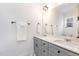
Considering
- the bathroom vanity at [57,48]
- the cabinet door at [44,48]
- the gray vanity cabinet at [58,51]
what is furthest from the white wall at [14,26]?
the gray vanity cabinet at [58,51]

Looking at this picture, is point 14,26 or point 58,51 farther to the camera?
point 14,26

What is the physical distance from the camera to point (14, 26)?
9.53 feet

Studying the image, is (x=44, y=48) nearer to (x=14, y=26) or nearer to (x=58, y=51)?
(x=58, y=51)

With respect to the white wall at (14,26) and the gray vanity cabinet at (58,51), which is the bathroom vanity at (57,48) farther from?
the white wall at (14,26)

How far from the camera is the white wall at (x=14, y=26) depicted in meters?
2.81

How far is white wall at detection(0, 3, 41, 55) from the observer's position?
9.22ft

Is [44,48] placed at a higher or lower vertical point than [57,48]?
lower

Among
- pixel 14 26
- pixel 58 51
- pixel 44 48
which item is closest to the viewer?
pixel 58 51

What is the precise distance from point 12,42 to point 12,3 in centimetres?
103

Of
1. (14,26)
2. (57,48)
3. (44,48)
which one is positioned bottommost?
(44,48)

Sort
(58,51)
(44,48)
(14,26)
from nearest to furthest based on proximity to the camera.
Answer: (58,51) → (44,48) → (14,26)

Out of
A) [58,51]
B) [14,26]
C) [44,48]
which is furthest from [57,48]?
[14,26]

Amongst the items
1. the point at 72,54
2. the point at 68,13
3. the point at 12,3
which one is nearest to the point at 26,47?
the point at 12,3

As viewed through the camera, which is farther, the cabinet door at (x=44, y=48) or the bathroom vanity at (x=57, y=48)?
the cabinet door at (x=44, y=48)
